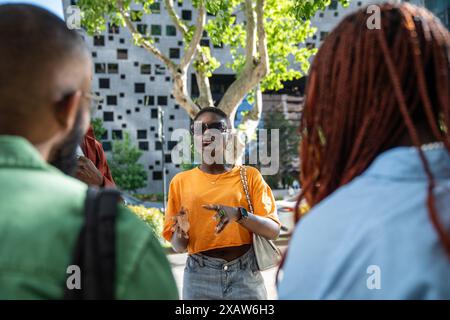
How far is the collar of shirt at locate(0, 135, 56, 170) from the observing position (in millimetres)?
1194

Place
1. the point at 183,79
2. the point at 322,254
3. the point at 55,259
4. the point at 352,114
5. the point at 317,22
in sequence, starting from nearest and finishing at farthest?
the point at 55,259
the point at 322,254
the point at 352,114
the point at 183,79
the point at 317,22

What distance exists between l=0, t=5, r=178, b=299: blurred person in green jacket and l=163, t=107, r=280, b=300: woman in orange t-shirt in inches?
81.0

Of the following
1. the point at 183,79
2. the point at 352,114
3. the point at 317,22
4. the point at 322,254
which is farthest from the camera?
the point at 317,22

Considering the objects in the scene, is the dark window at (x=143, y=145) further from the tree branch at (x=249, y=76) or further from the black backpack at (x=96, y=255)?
the black backpack at (x=96, y=255)

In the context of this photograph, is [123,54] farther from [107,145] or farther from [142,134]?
[107,145]

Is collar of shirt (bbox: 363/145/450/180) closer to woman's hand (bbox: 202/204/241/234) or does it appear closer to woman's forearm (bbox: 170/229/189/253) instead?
woman's hand (bbox: 202/204/241/234)

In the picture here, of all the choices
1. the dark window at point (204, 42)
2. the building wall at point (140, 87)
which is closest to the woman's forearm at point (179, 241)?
the dark window at point (204, 42)

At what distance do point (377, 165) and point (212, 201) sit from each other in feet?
7.87

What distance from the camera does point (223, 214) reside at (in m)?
3.30

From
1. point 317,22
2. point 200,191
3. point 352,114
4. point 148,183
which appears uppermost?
point 317,22

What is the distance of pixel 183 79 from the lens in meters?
11.0
